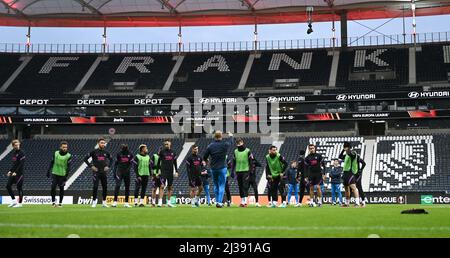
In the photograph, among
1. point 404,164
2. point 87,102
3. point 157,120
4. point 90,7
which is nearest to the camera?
point 404,164

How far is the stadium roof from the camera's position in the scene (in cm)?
4797

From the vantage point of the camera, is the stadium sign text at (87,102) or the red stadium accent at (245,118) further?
the stadium sign text at (87,102)

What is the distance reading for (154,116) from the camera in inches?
1919

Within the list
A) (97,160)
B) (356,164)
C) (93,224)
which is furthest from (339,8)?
(93,224)

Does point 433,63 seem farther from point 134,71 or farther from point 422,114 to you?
point 134,71

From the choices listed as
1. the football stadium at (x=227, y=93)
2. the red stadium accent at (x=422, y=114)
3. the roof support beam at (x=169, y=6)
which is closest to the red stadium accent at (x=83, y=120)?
the football stadium at (x=227, y=93)

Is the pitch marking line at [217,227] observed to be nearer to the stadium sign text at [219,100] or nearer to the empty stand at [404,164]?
the empty stand at [404,164]

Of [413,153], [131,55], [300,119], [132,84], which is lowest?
[413,153]

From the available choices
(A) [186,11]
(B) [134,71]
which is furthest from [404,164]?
(B) [134,71]

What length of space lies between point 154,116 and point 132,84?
5690mm

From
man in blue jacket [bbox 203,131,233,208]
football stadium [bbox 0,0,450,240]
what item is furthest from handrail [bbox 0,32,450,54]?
man in blue jacket [bbox 203,131,233,208]

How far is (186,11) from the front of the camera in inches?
1994

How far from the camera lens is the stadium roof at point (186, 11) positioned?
48.0 meters
